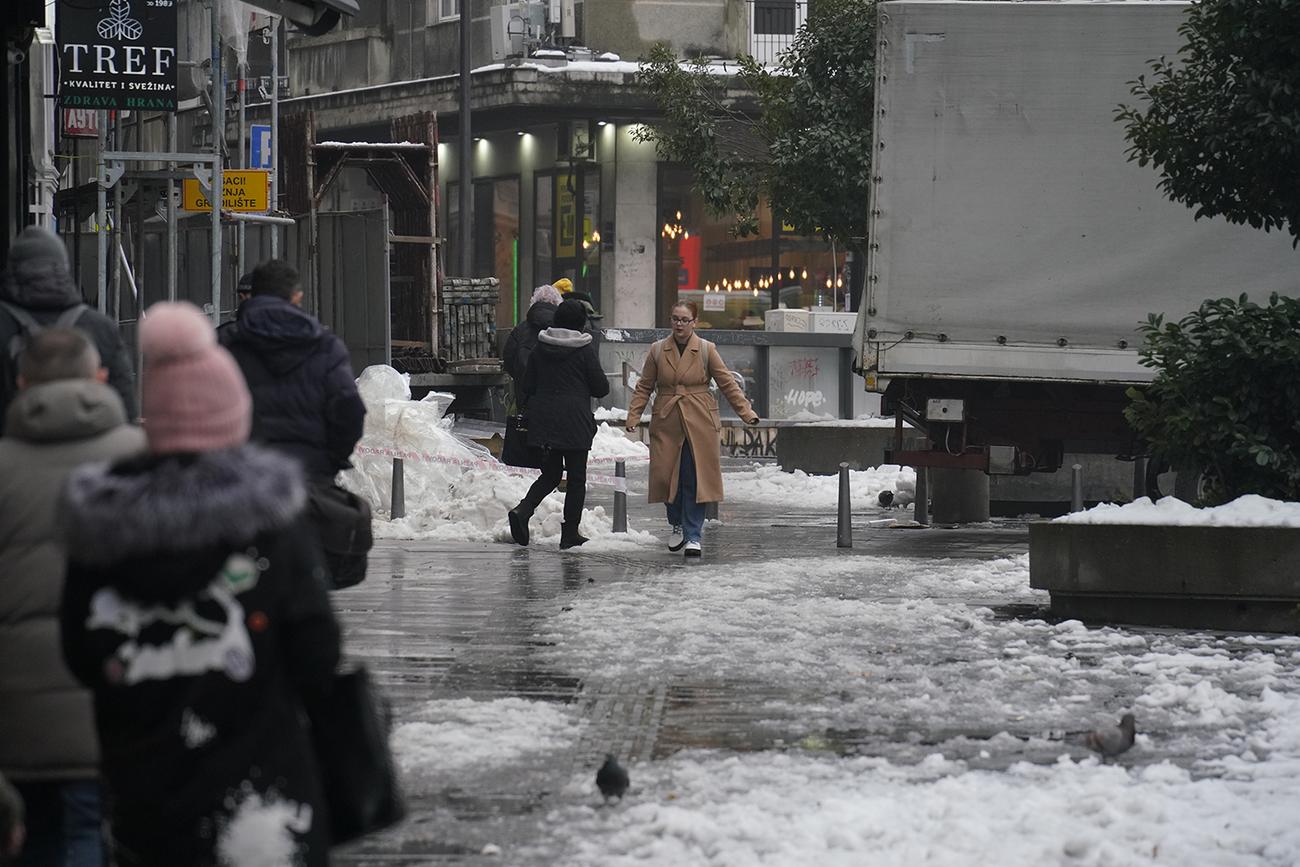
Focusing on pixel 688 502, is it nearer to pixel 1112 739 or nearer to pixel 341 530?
pixel 341 530

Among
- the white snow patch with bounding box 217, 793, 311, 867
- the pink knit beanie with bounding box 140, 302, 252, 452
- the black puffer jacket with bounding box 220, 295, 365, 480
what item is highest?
the pink knit beanie with bounding box 140, 302, 252, 452

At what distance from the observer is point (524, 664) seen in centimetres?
933

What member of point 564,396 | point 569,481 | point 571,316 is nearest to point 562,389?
point 564,396

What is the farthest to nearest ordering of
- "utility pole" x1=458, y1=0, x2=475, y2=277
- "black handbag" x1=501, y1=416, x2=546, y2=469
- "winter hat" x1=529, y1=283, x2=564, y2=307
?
"utility pole" x1=458, y1=0, x2=475, y2=277 < "winter hat" x1=529, y1=283, x2=564, y2=307 < "black handbag" x1=501, y1=416, x2=546, y2=469

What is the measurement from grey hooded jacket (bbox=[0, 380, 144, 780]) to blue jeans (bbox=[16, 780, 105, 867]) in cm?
4

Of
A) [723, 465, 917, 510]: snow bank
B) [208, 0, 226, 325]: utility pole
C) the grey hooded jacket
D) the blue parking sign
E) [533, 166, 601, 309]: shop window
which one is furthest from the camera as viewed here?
[533, 166, 601, 309]: shop window

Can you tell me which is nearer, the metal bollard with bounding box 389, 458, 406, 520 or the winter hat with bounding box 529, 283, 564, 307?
the winter hat with bounding box 529, 283, 564, 307

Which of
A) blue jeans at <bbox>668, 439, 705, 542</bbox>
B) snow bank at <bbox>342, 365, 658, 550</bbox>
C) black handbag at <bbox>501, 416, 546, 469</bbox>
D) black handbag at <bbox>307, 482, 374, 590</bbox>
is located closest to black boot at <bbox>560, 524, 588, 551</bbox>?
snow bank at <bbox>342, 365, 658, 550</bbox>

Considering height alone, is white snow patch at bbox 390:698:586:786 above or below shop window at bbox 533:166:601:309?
below

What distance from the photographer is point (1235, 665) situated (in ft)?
30.5

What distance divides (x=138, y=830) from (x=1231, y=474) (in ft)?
29.6

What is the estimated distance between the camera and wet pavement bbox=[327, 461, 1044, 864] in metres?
6.37

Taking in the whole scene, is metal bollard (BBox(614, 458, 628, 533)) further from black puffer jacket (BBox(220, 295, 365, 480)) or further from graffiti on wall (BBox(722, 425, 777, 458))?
graffiti on wall (BBox(722, 425, 777, 458))

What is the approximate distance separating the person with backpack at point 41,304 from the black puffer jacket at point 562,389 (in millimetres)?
7376
